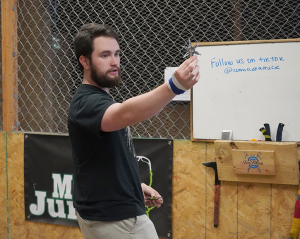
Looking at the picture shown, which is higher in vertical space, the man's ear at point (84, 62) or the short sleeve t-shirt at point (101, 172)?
the man's ear at point (84, 62)

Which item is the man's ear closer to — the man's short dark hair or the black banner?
the man's short dark hair

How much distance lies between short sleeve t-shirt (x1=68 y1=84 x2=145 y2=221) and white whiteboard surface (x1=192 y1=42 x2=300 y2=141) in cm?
114

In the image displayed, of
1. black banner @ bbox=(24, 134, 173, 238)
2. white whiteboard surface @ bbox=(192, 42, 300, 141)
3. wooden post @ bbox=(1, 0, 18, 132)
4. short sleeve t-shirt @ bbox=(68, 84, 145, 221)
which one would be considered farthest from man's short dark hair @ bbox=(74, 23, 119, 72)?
wooden post @ bbox=(1, 0, 18, 132)

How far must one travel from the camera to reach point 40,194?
2.75 meters

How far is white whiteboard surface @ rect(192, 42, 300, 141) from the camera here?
2.17 metres

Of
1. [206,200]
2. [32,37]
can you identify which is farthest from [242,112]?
[32,37]

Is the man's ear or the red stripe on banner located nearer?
the man's ear

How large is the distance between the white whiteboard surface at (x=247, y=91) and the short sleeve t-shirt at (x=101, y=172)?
1.14 meters

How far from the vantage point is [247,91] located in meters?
2.25

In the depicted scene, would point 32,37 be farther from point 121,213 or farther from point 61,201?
point 121,213

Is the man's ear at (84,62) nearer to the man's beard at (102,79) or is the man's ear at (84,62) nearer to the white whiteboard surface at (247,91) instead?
the man's beard at (102,79)

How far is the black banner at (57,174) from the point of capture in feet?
8.07

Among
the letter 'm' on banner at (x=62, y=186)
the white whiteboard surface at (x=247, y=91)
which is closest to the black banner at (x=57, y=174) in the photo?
the letter 'm' on banner at (x=62, y=186)

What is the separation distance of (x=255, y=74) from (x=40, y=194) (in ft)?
6.58
